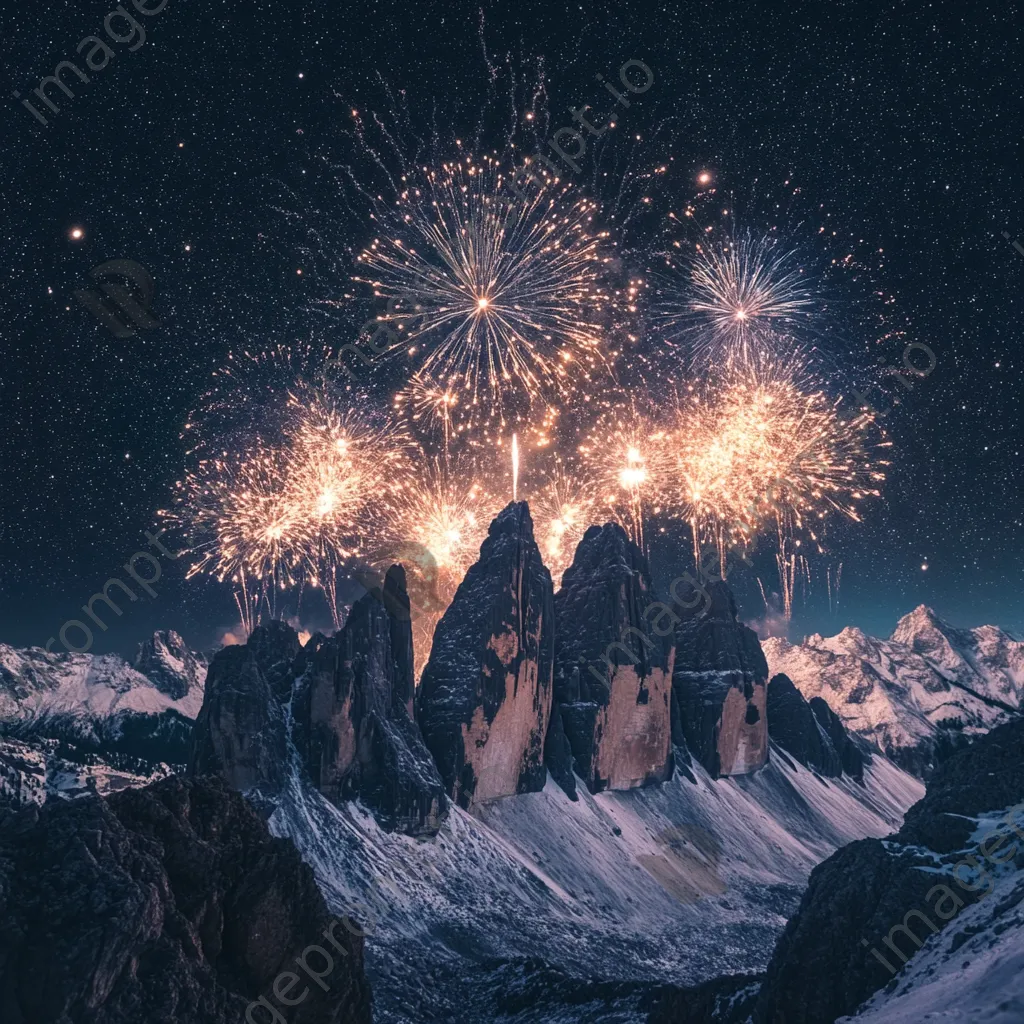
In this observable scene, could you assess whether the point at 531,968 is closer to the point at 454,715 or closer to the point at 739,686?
the point at 454,715

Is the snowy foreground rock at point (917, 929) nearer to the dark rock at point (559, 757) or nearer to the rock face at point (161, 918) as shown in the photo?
the rock face at point (161, 918)

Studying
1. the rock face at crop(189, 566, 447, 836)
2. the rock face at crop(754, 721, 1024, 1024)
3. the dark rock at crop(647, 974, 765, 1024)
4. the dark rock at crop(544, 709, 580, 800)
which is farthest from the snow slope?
the rock face at crop(754, 721, 1024, 1024)

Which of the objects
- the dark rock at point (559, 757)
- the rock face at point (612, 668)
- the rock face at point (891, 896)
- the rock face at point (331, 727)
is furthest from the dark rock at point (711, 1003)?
the rock face at point (612, 668)

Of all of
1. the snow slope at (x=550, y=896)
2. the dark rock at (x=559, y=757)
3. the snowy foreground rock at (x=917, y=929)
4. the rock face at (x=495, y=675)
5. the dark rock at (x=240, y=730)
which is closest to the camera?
the snowy foreground rock at (x=917, y=929)

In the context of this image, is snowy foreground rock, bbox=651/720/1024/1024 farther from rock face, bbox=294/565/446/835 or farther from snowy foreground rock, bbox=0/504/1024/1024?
rock face, bbox=294/565/446/835

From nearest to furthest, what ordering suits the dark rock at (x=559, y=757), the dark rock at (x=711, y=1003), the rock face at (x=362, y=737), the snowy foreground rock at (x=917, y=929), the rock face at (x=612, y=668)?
the snowy foreground rock at (x=917, y=929), the dark rock at (x=711, y=1003), the rock face at (x=362, y=737), the dark rock at (x=559, y=757), the rock face at (x=612, y=668)

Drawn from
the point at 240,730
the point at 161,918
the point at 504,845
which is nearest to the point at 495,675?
the point at 504,845

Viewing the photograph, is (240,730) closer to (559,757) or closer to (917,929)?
(559,757)
